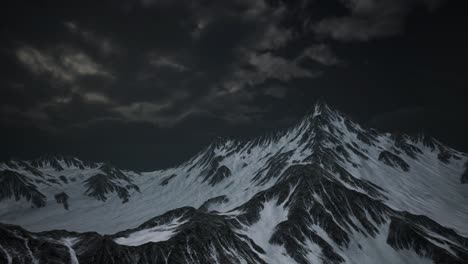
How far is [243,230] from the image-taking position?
12319cm

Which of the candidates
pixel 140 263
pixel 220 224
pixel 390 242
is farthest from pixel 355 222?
pixel 140 263

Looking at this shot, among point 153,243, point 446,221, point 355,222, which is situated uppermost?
point 446,221

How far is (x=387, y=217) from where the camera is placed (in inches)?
5551

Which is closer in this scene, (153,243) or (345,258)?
(153,243)

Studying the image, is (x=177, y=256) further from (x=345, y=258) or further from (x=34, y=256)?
(x=345, y=258)

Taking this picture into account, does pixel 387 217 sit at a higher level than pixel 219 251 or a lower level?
higher

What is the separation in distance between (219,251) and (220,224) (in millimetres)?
15578

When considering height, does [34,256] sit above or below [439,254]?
below

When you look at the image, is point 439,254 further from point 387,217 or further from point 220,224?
point 220,224

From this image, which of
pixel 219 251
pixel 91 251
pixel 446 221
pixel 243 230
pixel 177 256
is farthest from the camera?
pixel 446 221

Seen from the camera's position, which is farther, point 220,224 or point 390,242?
point 390,242

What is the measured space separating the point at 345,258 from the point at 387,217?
133 ft

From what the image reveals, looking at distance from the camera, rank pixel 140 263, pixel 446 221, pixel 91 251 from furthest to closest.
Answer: pixel 446 221 → pixel 140 263 → pixel 91 251

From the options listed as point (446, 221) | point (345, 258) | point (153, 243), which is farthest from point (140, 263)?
point (446, 221)
